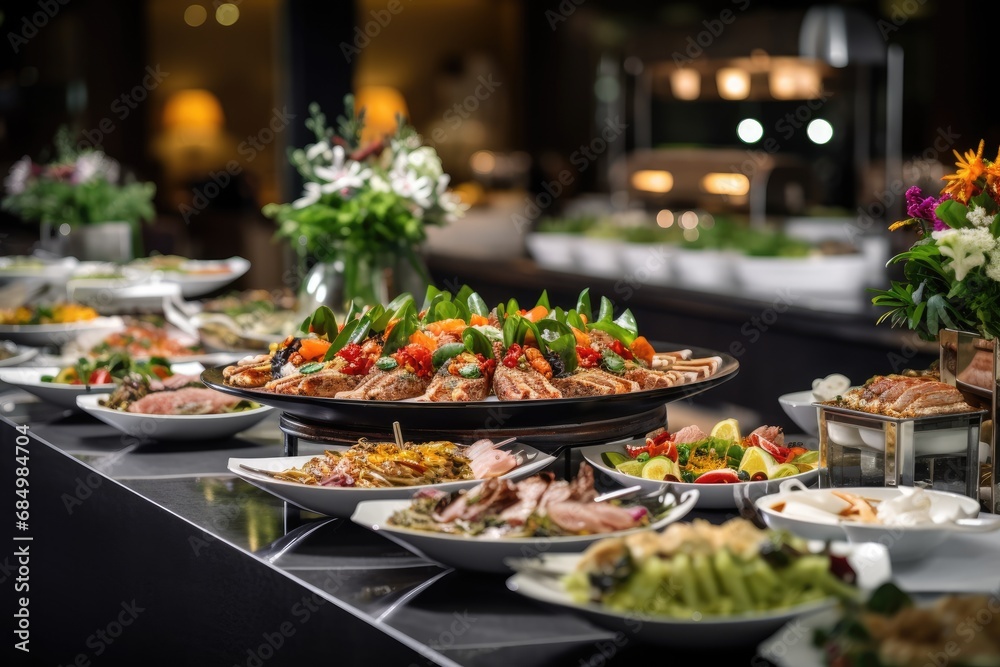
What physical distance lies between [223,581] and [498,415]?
503mm

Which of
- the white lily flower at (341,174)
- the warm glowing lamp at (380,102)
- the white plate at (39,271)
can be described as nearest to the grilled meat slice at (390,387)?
the white lily flower at (341,174)

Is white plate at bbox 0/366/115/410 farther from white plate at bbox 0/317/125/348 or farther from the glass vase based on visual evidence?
the glass vase

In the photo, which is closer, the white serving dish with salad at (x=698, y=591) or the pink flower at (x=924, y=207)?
the white serving dish with salad at (x=698, y=591)

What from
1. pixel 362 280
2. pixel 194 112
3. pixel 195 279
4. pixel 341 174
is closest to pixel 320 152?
pixel 341 174

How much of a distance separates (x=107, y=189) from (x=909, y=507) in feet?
14.2

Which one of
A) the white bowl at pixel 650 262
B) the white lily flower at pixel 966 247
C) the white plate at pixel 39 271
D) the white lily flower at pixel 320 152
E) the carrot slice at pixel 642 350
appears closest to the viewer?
the white lily flower at pixel 966 247

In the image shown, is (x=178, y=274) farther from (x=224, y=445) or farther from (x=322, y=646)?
(x=322, y=646)

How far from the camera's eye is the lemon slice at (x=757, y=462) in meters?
1.93

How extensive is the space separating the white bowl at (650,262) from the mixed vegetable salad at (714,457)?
4.27 metres

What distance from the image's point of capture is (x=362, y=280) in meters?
3.41

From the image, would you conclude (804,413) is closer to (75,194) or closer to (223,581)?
(223,581)

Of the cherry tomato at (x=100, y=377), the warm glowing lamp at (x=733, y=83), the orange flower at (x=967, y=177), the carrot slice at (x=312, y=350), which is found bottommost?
the cherry tomato at (x=100, y=377)

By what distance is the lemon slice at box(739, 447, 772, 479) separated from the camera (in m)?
1.93

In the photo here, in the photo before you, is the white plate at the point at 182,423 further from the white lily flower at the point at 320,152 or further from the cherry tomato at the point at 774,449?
the white lily flower at the point at 320,152
